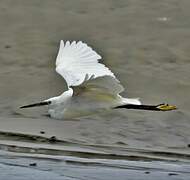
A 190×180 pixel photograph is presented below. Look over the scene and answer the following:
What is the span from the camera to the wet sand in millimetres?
9227

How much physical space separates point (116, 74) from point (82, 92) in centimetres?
355

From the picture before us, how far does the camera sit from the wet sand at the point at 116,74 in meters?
9.23

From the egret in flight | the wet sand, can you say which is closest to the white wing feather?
the egret in flight

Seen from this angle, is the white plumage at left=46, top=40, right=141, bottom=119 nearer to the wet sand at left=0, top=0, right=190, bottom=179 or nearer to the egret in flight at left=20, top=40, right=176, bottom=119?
the egret in flight at left=20, top=40, right=176, bottom=119

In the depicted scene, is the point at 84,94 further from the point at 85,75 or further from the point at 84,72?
the point at 85,75

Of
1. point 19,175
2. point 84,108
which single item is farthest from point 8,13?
point 19,175

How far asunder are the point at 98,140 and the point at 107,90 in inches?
50.4

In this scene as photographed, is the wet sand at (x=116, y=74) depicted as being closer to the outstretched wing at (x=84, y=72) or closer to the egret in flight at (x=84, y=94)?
the egret in flight at (x=84, y=94)

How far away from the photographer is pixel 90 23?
14.6 meters

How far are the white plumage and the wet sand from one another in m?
0.47

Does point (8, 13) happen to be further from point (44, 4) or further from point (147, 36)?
point (147, 36)

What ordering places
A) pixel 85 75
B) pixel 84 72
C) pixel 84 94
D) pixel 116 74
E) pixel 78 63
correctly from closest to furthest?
pixel 85 75, pixel 84 72, pixel 84 94, pixel 78 63, pixel 116 74

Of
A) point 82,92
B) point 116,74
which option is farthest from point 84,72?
point 116,74

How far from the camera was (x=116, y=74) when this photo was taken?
1280 cm
